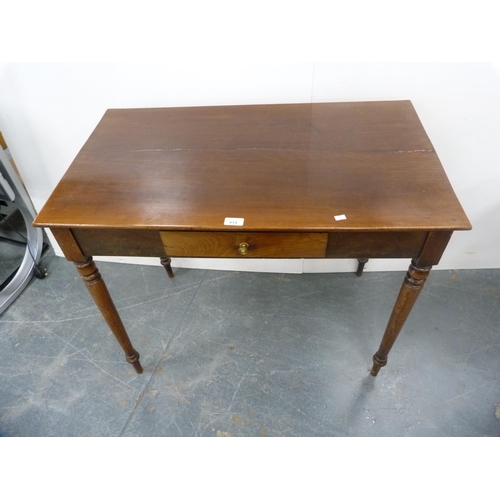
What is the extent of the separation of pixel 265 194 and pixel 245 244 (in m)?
0.13

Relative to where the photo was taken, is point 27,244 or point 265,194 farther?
point 27,244

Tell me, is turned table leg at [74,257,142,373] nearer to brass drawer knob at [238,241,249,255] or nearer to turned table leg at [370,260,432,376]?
brass drawer knob at [238,241,249,255]

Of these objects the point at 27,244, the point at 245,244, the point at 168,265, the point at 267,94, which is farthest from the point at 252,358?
the point at 27,244

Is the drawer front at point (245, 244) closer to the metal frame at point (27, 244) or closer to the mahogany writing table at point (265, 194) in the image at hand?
the mahogany writing table at point (265, 194)

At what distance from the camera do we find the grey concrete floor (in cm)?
121

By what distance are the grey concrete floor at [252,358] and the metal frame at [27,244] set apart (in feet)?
0.16

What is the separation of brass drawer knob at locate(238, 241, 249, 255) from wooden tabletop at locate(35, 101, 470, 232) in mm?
68

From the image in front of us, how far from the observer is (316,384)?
4.24 feet

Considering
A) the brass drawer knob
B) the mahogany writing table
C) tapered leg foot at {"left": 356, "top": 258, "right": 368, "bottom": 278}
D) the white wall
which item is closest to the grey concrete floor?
tapered leg foot at {"left": 356, "top": 258, "right": 368, "bottom": 278}

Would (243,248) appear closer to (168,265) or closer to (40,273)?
(168,265)

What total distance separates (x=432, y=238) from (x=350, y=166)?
0.27 meters

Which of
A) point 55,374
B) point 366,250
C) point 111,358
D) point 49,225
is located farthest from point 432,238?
Answer: point 55,374

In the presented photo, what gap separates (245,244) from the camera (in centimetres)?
84

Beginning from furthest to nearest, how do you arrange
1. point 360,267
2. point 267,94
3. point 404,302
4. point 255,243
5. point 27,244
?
point 27,244 < point 360,267 < point 267,94 < point 404,302 < point 255,243
